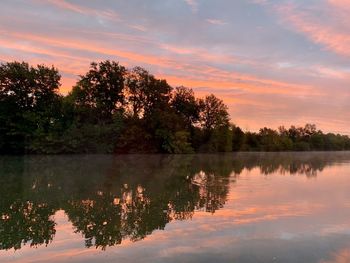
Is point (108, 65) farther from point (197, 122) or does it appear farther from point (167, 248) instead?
point (167, 248)

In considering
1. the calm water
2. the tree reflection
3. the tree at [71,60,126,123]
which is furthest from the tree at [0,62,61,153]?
the calm water

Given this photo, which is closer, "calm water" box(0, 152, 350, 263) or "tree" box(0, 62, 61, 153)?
"calm water" box(0, 152, 350, 263)

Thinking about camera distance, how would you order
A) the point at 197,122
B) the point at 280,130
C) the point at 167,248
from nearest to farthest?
the point at 167,248 → the point at 197,122 → the point at 280,130

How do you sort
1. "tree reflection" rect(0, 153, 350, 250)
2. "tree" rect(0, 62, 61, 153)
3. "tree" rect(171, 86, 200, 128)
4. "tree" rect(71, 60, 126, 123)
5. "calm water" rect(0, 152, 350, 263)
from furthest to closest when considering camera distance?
"tree" rect(171, 86, 200, 128) → "tree" rect(71, 60, 126, 123) → "tree" rect(0, 62, 61, 153) → "tree reflection" rect(0, 153, 350, 250) → "calm water" rect(0, 152, 350, 263)

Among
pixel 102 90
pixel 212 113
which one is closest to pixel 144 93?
pixel 102 90

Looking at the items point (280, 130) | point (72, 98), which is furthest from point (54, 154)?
point (280, 130)

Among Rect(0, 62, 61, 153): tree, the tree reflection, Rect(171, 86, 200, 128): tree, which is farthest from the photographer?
Rect(171, 86, 200, 128): tree

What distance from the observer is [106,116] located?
2183 inches

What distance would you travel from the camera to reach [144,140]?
55875 millimetres

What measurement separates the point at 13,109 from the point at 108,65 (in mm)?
16300

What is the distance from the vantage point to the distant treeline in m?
44.3

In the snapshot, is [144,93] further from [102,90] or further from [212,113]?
[212,113]

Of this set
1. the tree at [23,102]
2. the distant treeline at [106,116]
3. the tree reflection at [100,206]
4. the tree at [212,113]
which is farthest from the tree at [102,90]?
the tree reflection at [100,206]

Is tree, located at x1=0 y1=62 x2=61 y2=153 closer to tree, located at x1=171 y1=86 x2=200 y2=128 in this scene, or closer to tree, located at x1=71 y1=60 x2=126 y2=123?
tree, located at x1=71 y1=60 x2=126 y2=123
